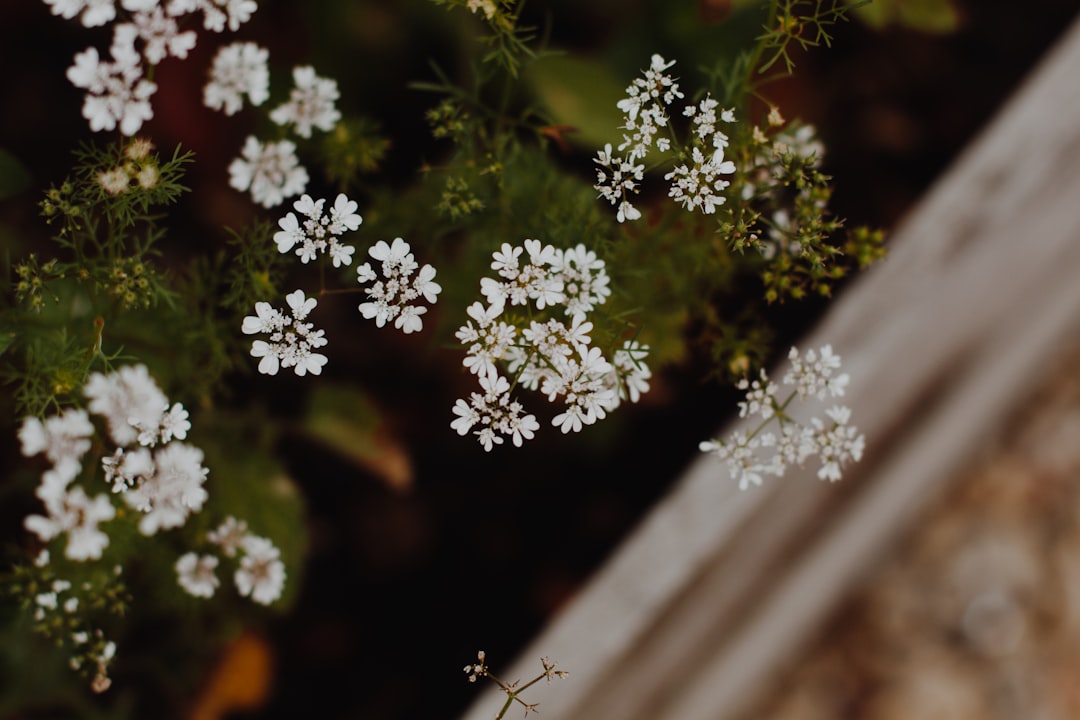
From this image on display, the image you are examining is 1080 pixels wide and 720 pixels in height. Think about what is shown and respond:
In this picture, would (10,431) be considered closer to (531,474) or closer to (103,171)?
(103,171)

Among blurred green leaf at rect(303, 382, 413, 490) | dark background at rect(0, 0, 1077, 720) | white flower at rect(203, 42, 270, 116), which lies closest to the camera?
white flower at rect(203, 42, 270, 116)

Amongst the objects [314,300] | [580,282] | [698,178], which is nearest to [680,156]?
[698,178]

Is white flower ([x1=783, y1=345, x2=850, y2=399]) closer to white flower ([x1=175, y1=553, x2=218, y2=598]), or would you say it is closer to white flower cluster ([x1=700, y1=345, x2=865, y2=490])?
white flower cluster ([x1=700, y1=345, x2=865, y2=490])

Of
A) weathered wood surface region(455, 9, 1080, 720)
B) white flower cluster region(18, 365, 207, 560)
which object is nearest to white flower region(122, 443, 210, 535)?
white flower cluster region(18, 365, 207, 560)

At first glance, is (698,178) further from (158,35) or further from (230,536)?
(230,536)

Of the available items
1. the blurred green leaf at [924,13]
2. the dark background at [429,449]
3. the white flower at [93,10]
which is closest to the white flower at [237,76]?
the white flower at [93,10]
